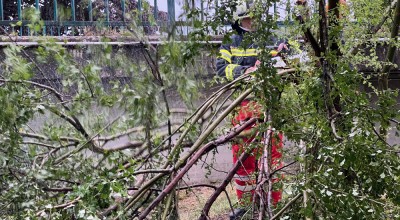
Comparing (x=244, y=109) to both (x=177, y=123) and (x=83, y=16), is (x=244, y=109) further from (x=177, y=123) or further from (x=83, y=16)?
(x=83, y=16)

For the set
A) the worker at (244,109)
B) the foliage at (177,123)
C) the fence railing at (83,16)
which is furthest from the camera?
the fence railing at (83,16)

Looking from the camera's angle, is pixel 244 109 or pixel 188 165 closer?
pixel 188 165

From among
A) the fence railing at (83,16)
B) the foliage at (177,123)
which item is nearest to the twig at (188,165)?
the foliage at (177,123)

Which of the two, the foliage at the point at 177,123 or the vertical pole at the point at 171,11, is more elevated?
the vertical pole at the point at 171,11

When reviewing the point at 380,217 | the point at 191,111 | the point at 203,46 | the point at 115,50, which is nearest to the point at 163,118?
the point at 191,111

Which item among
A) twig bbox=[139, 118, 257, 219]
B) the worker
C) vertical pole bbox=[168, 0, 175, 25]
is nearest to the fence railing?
vertical pole bbox=[168, 0, 175, 25]

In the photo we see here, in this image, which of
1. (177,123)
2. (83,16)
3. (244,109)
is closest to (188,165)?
(244,109)

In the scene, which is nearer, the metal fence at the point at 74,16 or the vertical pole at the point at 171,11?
the vertical pole at the point at 171,11

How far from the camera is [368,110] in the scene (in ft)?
4.23

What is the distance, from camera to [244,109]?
7.91 ft

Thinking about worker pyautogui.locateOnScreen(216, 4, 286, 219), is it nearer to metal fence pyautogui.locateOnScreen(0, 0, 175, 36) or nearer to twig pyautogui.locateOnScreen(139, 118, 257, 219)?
twig pyautogui.locateOnScreen(139, 118, 257, 219)

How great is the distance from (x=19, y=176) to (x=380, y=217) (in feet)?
4.81

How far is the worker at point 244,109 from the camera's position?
5.84 ft

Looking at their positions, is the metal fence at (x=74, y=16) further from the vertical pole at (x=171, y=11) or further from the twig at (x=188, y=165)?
the twig at (x=188, y=165)
